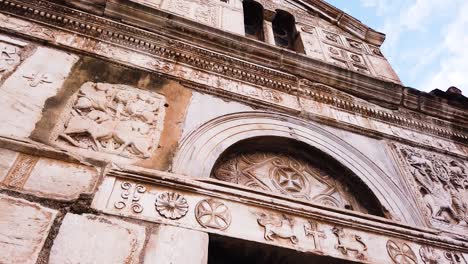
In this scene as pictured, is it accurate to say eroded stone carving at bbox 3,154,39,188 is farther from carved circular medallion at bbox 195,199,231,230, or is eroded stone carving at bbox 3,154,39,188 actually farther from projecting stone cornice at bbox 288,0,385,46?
projecting stone cornice at bbox 288,0,385,46

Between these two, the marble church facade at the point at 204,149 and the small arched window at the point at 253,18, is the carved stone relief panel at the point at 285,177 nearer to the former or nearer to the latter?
the marble church facade at the point at 204,149

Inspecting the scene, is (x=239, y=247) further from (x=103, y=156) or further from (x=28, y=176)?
(x=28, y=176)

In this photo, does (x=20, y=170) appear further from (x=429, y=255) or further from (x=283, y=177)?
(x=429, y=255)

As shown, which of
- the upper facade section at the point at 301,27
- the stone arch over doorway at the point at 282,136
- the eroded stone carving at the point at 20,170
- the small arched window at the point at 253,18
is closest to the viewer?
the eroded stone carving at the point at 20,170

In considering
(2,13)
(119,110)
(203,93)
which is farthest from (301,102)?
(2,13)

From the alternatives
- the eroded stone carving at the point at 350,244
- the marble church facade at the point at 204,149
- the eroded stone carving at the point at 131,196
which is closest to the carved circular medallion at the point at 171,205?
the marble church facade at the point at 204,149

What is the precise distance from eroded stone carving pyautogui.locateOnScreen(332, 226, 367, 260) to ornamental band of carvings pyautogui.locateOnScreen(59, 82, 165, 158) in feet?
5.01

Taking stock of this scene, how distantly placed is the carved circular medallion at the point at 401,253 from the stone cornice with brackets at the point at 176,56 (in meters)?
1.60

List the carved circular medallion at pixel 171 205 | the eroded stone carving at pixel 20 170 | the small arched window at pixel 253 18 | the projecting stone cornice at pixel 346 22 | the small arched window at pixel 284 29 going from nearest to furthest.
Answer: the eroded stone carving at pixel 20 170 < the carved circular medallion at pixel 171 205 < the small arched window at pixel 253 18 < the small arched window at pixel 284 29 < the projecting stone cornice at pixel 346 22

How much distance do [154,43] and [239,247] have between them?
7.67 feet

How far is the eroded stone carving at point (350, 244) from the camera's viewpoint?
260cm

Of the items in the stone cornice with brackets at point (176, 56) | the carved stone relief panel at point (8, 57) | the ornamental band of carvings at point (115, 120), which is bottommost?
the ornamental band of carvings at point (115, 120)

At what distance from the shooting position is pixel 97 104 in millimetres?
2902

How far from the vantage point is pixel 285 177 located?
3479 mm
